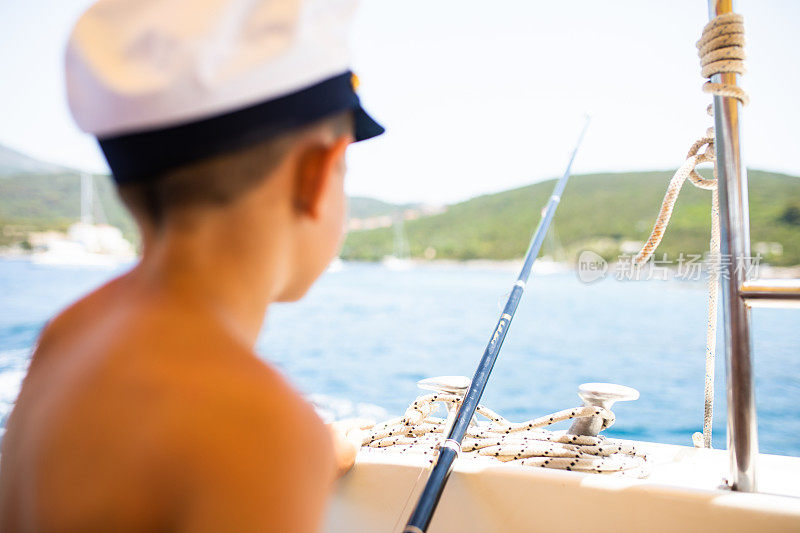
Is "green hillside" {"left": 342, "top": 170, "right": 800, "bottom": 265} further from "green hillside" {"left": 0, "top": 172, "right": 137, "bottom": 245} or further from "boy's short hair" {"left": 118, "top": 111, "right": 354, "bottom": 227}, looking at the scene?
"green hillside" {"left": 0, "top": 172, "right": 137, "bottom": 245}

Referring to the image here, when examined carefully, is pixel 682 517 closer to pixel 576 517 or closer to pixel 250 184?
pixel 576 517

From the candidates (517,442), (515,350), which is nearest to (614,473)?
(517,442)

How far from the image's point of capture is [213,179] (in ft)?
1.19

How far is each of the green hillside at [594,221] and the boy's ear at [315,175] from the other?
12.0 meters

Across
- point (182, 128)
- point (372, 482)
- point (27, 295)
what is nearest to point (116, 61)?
point (182, 128)

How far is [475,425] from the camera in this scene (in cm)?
122

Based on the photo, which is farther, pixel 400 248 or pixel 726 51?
pixel 400 248

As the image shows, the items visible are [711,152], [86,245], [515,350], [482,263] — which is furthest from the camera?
[482,263]

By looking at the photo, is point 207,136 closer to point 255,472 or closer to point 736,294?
point 255,472

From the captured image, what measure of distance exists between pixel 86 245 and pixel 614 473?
2606 cm

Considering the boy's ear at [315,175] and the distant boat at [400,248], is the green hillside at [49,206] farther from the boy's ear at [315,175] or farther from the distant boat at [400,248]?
the boy's ear at [315,175]

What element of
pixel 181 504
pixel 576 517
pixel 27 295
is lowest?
pixel 576 517

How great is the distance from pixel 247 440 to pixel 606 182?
25.0 m

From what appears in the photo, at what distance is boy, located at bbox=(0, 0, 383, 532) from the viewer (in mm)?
314
